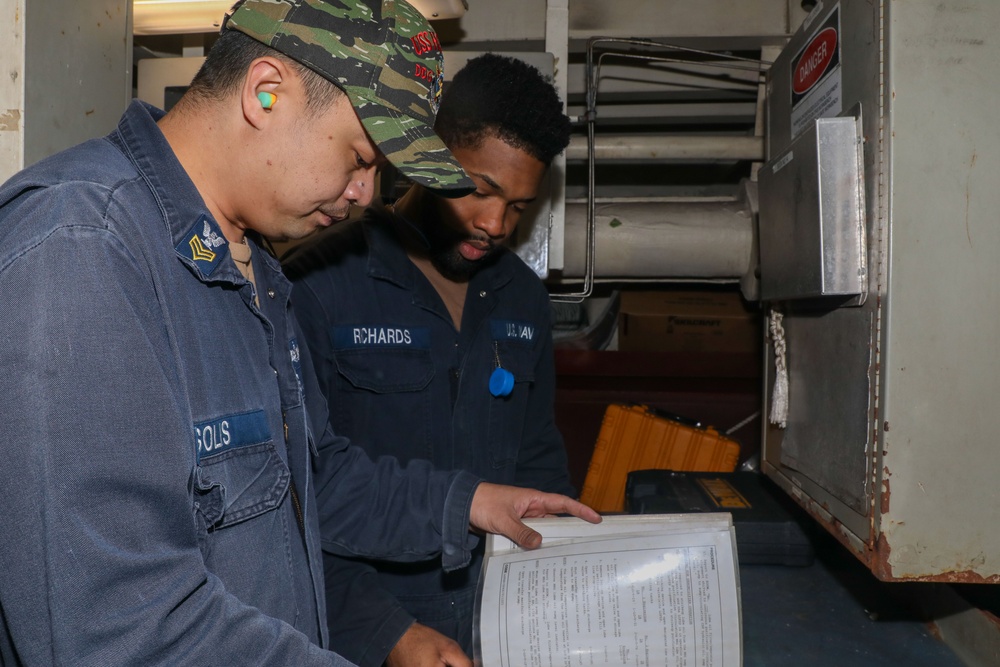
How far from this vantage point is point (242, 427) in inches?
31.9

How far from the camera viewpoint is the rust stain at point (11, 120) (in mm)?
1058

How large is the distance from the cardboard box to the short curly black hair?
149cm

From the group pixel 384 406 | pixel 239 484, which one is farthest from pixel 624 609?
pixel 384 406

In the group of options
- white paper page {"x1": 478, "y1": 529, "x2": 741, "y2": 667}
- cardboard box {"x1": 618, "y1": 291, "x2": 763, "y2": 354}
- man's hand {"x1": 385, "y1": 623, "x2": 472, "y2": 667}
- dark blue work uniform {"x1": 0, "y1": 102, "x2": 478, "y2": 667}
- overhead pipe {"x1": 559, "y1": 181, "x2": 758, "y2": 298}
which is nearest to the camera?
dark blue work uniform {"x1": 0, "y1": 102, "x2": 478, "y2": 667}

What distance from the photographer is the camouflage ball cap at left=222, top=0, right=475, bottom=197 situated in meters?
0.79

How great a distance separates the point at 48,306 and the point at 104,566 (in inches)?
8.3

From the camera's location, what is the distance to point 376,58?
82 cm

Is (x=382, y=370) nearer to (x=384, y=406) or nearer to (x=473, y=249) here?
(x=384, y=406)

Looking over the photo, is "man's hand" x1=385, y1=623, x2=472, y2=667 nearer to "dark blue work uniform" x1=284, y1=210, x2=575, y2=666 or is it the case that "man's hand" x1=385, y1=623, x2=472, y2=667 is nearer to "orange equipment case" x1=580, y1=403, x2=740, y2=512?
"dark blue work uniform" x1=284, y1=210, x2=575, y2=666

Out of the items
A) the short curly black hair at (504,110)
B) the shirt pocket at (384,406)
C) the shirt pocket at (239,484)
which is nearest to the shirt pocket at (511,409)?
the shirt pocket at (384,406)

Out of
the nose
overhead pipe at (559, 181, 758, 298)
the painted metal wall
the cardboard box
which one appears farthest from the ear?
the cardboard box

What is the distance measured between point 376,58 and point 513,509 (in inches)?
29.4

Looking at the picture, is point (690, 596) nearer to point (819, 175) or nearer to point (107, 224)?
point (819, 175)

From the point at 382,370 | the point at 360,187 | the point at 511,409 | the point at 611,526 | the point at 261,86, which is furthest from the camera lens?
the point at 511,409
